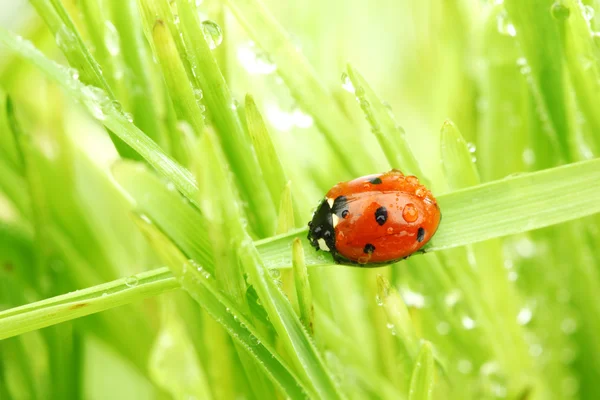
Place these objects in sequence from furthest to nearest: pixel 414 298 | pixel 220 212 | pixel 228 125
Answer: pixel 414 298
pixel 228 125
pixel 220 212

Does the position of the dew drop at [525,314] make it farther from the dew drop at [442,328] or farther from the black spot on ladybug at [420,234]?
the black spot on ladybug at [420,234]

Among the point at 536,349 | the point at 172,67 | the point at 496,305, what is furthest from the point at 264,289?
the point at 536,349

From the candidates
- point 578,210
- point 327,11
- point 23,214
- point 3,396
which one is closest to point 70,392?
point 3,396

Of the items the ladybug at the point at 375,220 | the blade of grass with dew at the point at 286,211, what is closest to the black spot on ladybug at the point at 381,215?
the ladybug at the point at 375,220

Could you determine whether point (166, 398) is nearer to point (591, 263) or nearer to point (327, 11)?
point (591, 263)

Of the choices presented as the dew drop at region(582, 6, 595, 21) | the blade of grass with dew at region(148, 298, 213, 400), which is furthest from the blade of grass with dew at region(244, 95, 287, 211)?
the dew drop at region(582, 6, 595, 21)

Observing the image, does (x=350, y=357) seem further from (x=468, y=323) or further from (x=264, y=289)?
(x=264, y=289)

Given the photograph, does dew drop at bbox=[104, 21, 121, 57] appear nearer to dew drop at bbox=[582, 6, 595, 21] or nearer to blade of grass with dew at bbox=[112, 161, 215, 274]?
blade of grass with dew at bbox=[112, 161, 215, 274]
